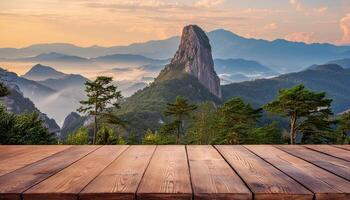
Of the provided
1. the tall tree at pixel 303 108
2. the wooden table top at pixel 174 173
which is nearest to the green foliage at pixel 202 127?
the tall tree at pixel 303 108

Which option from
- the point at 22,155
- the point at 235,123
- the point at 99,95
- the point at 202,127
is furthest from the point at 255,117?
the point at 22,155

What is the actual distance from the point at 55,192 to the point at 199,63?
180081 mm

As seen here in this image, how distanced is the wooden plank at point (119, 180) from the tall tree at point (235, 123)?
38.0 metres

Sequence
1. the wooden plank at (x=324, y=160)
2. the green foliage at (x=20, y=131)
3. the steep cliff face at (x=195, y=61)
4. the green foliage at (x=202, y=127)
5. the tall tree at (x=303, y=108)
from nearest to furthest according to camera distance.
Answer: the wooden plank at (x=324, y=160) → the green foliage at (x=20, y=131) → the tall tree at (x=303, y=108) → the green foliage at (x=202, y=127) → the steep cliff face at (x=195, y=61)

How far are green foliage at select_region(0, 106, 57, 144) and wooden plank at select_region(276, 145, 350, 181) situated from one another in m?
21.2

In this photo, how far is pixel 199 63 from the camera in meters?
180

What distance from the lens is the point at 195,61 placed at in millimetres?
179000

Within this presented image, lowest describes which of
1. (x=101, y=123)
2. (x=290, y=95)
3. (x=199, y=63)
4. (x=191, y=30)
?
(x=101, y=123)

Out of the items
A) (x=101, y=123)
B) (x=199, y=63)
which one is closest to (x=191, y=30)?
(x=199, y=63)

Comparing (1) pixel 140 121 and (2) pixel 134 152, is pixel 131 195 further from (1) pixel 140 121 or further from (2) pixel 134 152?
(1) pixel 140 121

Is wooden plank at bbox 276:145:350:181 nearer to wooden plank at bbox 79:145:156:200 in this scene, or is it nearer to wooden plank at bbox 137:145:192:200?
wooden plank at bbox 137:145:192:200

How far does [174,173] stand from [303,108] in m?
36.1

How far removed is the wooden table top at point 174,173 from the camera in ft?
4.93

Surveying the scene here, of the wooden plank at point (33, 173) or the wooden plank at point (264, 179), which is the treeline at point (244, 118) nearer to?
the wooden plank at point (33, 173)
